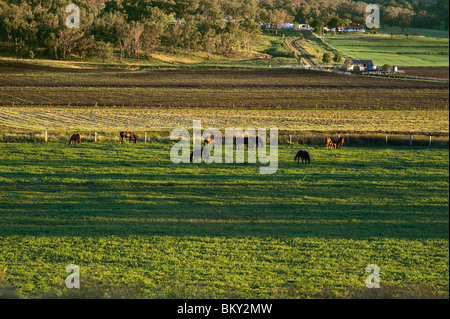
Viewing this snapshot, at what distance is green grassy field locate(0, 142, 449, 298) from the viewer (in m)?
14.9

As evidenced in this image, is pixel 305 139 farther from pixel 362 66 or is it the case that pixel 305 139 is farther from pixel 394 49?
pixel 394 49

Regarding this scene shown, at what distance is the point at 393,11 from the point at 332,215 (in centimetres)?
7615

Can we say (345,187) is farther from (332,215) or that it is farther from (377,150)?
(377,150)

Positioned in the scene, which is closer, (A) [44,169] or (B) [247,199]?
(B) [247,199]

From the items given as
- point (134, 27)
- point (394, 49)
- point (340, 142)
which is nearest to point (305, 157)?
point (340, 142)

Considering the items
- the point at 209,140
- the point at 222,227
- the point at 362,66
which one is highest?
the point at 362,66

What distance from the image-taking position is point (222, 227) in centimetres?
2028

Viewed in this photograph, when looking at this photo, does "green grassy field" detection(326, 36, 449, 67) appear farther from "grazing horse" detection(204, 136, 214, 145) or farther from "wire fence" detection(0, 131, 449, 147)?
"grazing horse" detection(204, 136, 214, 145)

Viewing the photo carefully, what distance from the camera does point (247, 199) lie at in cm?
2444

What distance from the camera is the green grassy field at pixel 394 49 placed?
127 m

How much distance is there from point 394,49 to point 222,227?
13717 cm

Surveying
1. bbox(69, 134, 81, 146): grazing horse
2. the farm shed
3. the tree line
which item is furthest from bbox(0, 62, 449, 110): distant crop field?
bbox(69, 134, 81, 146): grazing horse

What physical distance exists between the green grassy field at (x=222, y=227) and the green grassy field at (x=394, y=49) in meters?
99.7
